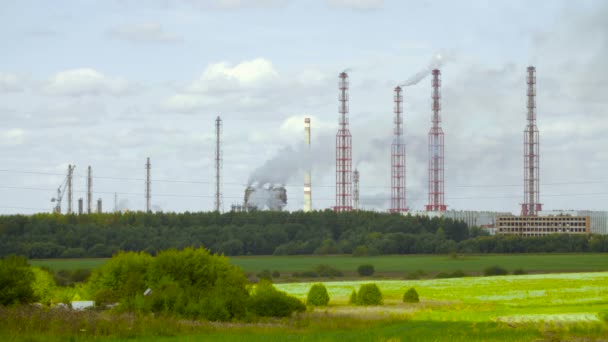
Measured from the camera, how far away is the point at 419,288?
67.1 m

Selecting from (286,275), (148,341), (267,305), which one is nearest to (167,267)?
(267,305)

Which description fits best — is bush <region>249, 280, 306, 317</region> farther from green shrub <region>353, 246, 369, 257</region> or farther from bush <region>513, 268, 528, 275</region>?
green shrub <region>353, 246, 369, 257</region>

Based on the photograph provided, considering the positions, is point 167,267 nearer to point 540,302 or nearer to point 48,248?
point 540,302

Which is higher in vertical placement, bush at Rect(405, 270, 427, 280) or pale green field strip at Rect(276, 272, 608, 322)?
pale green field strip at Rect(276, 272, 608, 322)

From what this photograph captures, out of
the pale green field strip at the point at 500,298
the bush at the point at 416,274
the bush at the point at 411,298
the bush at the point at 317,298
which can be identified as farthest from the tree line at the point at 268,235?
the bush at the point at 411,298

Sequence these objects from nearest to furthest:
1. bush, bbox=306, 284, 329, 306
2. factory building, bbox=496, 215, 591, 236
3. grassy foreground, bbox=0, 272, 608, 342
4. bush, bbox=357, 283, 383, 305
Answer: grassy foreground, bbox=0, 272, 608, 342 < bush, bbox=306, 284, 329, 306 < bush, bbox=357, 283, 383, 305 < factory building, bbox=496, 215, 591, 236

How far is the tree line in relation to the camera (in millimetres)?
127125

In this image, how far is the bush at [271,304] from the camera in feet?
133

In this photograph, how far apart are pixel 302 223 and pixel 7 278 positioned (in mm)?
104329

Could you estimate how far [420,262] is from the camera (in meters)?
119

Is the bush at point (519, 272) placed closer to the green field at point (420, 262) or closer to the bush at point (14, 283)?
the green field at point (420, 262)

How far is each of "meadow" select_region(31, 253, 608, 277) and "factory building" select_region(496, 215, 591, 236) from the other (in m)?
24.1

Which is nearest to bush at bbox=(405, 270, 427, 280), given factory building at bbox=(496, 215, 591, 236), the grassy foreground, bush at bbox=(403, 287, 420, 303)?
bush at bbox=(403, 287, 420, 303)

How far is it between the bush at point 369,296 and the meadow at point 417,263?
152ft
